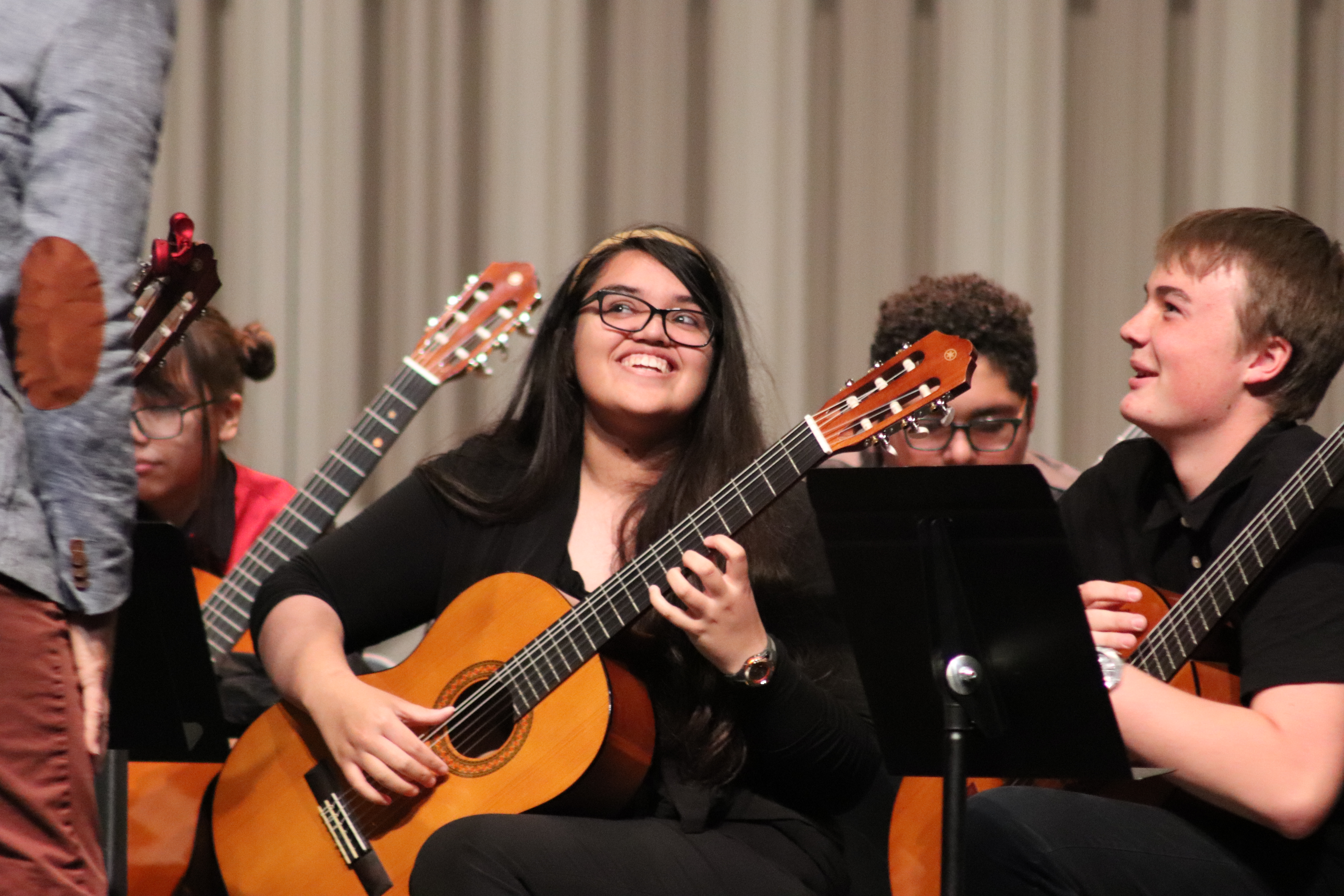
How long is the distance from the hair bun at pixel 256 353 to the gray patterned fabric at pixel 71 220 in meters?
1.69

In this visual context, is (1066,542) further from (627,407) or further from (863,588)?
(627,407)

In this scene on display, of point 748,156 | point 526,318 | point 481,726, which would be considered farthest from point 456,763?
point 748,156

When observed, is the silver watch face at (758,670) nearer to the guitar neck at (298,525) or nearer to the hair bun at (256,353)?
the guitar neck at (298,525)

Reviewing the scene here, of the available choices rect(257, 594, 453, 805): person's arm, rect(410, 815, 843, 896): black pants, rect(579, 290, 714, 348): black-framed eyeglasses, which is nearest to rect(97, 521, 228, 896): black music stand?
rect(257, 594, 453, 805): person's arm

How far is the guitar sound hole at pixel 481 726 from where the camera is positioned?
76.5 inches

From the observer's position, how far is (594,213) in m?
3.62

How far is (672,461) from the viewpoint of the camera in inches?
87.9

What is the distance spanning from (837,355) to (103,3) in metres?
2.64

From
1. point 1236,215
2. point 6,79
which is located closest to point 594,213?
point 1236,215

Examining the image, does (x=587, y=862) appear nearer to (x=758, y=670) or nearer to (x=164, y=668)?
(x=758, y=670)

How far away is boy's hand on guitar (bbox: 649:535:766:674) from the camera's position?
70.4 inches

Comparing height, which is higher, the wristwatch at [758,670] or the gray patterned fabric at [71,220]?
the gray patterned fabric at [71,220]

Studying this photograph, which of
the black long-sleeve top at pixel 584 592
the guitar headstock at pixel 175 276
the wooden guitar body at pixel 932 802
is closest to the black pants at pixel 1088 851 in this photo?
the wooden guitar body at pixel 932 802

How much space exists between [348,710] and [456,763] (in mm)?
172
